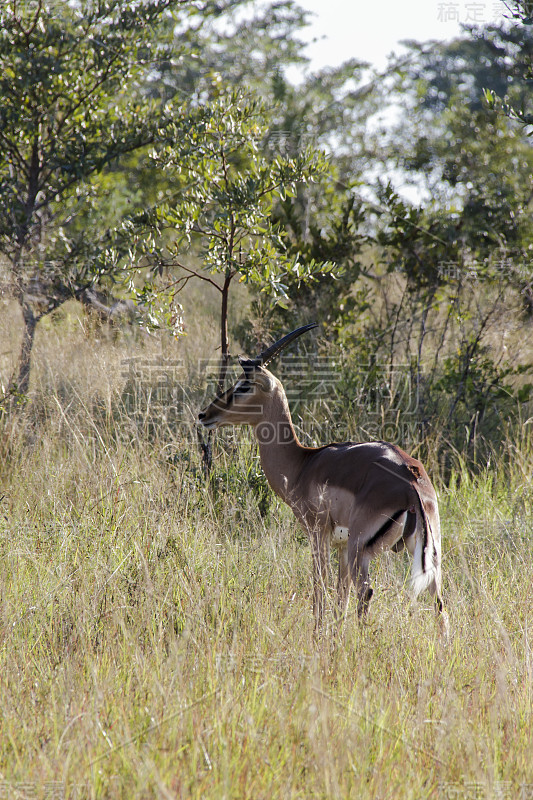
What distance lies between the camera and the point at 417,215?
6.36 metres

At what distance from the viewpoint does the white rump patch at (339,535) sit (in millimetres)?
3490

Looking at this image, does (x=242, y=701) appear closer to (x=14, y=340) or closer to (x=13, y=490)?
(x=13, y=490)

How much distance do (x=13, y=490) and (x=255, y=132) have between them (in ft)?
8.70

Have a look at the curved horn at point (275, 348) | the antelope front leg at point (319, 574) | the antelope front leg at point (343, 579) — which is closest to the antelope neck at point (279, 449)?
the curved horn at point (275, 348)

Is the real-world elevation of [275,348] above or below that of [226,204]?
below

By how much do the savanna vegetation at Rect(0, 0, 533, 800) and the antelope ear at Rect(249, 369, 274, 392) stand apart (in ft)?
2.14

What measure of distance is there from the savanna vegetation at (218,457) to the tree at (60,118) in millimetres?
26

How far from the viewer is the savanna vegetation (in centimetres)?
213

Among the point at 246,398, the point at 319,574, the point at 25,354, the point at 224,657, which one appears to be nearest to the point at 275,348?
the point at 246,398

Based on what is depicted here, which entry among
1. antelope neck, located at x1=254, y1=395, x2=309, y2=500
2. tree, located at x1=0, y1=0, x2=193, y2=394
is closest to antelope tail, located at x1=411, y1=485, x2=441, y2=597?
antelope neck, located at x1=254, y1=395, x2=309, y2=500

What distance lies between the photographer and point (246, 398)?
4.14 metres

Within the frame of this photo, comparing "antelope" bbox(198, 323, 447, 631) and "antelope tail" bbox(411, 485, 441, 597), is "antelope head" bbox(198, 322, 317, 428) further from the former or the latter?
"antelope tail" bbox(411, 485, 441, 597)

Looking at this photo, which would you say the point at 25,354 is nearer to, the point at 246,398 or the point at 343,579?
the point at 246,398

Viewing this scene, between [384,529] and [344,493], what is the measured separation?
0.35 m
